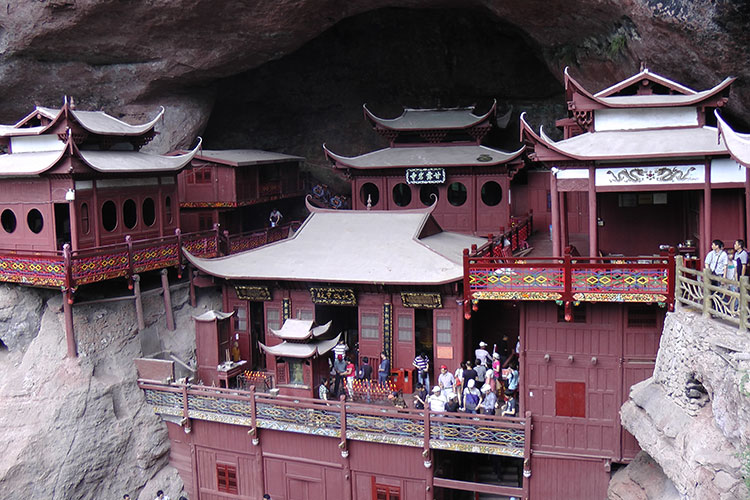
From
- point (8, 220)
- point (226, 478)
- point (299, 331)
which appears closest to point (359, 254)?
point (299, 331)

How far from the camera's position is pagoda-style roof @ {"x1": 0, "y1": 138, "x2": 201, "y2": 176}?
21.6 meters

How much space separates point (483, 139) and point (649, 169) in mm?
13171

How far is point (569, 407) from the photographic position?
18953mm

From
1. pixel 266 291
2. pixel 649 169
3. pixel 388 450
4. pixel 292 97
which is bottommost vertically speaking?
pixel 388 450

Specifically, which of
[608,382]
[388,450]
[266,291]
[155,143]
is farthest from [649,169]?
[155,143]

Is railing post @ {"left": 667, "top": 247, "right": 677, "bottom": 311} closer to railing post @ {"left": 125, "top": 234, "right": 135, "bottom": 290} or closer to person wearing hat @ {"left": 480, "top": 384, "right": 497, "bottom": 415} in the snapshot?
person wearing hat @ {"left": 480, "top": 384, "right": 497, "bottom": 415}

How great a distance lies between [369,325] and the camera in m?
22.5

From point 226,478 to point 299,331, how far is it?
5.16 m

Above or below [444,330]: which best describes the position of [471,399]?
below

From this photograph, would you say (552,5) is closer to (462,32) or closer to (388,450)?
(462,32)

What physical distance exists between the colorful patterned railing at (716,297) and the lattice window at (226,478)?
1354 cm

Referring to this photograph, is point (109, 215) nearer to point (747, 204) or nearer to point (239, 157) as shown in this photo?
point (239, 157)

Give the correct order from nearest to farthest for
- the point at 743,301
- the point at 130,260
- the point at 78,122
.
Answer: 1. the point at 743,301
2. the point at 78,122
3. the point at 130,260

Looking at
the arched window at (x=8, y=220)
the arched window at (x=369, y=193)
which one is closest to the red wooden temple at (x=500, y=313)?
the arched window at (x=369, y=193)
